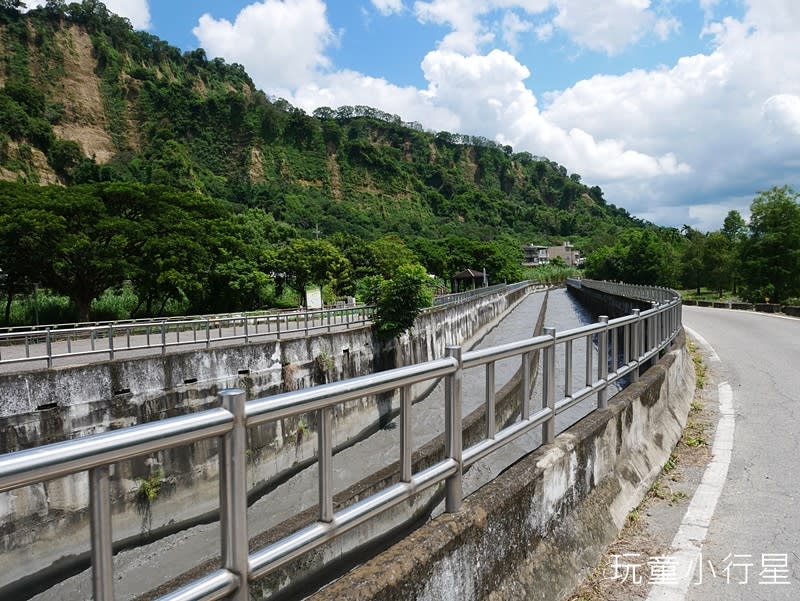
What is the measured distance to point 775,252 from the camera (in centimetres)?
4384

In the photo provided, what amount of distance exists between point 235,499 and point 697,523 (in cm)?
412

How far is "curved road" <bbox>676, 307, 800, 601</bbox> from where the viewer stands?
3.81m

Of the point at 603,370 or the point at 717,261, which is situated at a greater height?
the point at 717,261

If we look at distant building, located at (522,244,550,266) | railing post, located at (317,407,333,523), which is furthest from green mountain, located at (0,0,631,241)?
railing post, located at (317,407,333,523)

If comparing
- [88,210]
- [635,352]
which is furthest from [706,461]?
[88,210]

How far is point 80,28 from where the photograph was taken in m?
140

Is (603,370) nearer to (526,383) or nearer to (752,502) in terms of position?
(752,502)

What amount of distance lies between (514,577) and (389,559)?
3.54 feet

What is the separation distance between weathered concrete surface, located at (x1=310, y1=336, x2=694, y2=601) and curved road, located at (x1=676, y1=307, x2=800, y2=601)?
0.61 meters

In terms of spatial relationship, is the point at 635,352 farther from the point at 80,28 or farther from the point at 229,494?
the point at 80,28

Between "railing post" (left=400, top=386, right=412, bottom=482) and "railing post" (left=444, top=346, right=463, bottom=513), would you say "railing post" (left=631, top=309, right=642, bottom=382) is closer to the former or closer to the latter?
"railing post" (left=444, top=346, right=463, bottom=513)

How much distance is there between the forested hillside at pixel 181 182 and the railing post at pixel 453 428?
31629 millimetres

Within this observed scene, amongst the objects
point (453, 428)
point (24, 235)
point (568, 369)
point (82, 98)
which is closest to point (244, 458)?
point (453, 428)

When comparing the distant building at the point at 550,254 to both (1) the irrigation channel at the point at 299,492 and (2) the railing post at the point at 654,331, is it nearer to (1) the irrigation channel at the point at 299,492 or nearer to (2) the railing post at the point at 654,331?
(1) the irrigation channel at the point at 299,492
